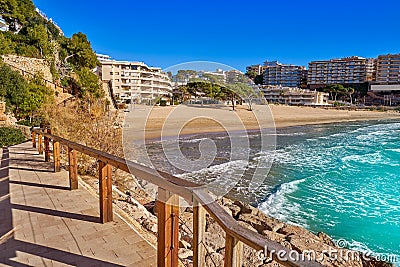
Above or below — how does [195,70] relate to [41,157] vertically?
above

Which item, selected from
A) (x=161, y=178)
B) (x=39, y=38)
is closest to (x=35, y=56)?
(x=39, y=38)

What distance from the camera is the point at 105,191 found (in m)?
3.20

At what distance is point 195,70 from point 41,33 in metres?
26.8

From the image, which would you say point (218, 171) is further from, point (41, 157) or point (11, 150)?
point (11, 150)

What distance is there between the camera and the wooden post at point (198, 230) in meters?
1.71

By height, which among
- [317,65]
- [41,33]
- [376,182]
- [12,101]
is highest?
[317,65]

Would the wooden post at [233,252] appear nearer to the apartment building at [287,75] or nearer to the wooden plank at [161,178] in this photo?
the wooden plank at [161,178]

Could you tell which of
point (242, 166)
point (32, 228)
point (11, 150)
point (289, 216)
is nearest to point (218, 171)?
point (242, 166)

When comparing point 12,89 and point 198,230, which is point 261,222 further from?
point 12,89

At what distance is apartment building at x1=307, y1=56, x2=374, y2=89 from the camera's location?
374ft

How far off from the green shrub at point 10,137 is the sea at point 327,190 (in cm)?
536

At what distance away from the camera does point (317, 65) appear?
122 m

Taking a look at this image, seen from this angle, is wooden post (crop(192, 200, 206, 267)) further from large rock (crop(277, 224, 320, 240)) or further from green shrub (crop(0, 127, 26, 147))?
green shrub (crop(0, 127, 26, 147))

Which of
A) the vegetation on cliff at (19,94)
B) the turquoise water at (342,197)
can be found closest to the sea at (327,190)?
the turquoise water at (342,197)
